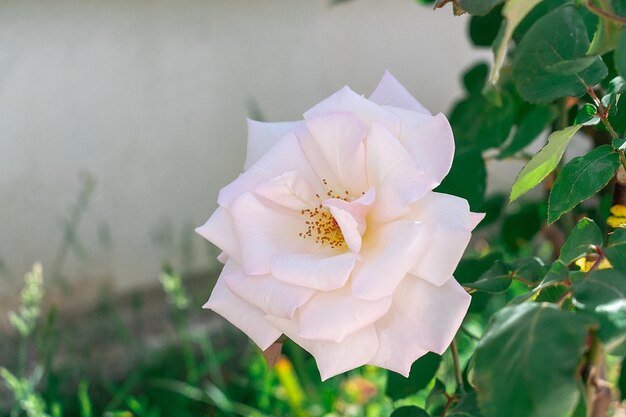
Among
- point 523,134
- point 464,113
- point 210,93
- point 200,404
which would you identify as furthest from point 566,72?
point 210,93

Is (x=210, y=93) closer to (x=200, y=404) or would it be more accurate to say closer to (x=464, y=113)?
(x=200, y=404)

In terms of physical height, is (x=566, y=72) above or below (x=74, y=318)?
above

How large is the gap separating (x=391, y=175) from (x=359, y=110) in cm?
7

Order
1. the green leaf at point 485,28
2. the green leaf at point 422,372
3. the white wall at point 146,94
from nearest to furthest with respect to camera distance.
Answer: the green leaf at point 422,372
the green leaf at point 485,28
the white wall at point 146,94

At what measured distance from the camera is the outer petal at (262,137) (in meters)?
0.80

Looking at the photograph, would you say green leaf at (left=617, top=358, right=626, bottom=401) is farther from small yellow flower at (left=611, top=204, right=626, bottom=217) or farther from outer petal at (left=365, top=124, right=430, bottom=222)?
outer petal at (left=365, top=124, right=430, bottom=222)

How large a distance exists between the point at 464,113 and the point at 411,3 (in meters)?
1.50

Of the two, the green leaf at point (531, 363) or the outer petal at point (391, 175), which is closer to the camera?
the green leaf at point (531, 363)

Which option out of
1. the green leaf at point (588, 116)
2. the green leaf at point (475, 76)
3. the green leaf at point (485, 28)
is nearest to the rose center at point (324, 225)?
the green leaf at point (588, 116)

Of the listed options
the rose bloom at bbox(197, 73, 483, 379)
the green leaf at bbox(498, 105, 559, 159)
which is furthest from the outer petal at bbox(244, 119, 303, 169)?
the green leaf at bbox(498, 105, 559, 159)

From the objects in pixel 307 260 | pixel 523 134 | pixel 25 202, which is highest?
pixel 307 260

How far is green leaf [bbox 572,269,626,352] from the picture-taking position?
21.6 inches

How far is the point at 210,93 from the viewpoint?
257cm

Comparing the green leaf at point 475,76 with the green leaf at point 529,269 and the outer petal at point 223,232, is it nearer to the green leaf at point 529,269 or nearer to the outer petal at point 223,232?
the green leaf at point 529,269
